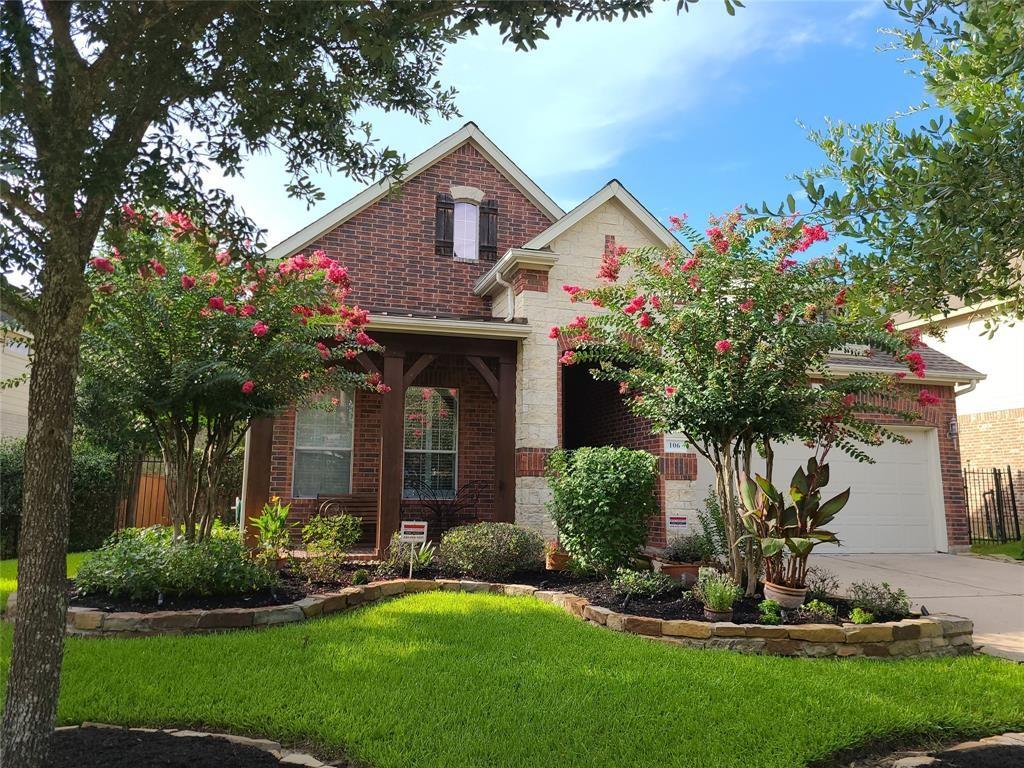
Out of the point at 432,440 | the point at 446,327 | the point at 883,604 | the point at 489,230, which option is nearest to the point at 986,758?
the point at 883,604

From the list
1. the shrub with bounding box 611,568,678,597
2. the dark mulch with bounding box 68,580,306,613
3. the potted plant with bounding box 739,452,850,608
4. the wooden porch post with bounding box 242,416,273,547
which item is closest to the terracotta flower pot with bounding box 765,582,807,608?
the potted plant with bounding box 739,452,850,608

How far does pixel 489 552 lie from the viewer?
7.93 meters

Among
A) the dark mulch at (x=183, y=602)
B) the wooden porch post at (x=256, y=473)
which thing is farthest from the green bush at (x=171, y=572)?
the wooden porch post at (x=256, y=473)

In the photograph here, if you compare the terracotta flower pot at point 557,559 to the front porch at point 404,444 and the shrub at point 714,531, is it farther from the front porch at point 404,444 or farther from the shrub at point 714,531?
the shrub at point 714,531

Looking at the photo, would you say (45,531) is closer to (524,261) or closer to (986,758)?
(986,758)

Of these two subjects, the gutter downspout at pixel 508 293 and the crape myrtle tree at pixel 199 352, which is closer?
the crape myrtle tree at pixel 199 352

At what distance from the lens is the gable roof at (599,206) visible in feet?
34.1

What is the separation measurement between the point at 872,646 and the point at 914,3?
184 inches

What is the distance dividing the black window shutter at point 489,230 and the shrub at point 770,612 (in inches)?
332

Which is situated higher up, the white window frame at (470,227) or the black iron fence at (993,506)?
the white window frame at (470,227)

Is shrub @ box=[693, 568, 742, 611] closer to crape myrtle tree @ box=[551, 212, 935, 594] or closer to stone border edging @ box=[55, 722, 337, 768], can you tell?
crape myrtle tree @ box=[551, 212, 935, 594]

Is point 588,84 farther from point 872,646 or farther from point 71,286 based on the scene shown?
point 872,646

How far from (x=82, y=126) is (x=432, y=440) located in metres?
9.13

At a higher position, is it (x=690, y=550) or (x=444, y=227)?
(x=444, y=227)
